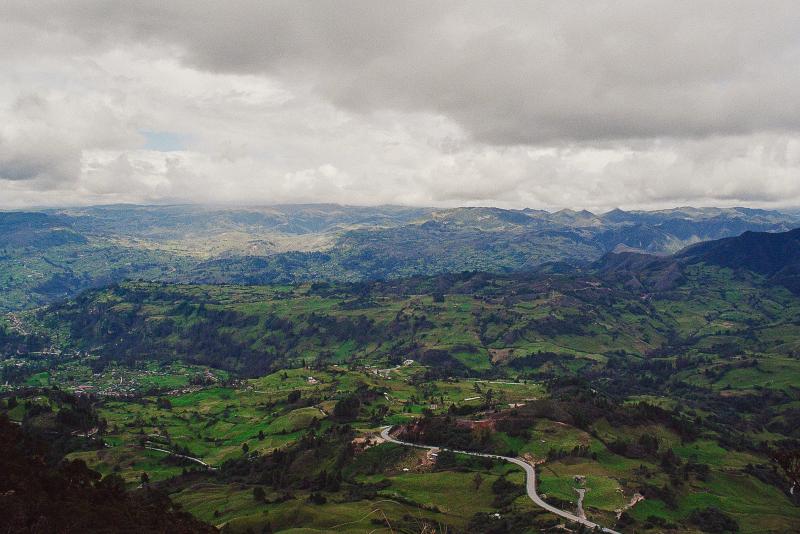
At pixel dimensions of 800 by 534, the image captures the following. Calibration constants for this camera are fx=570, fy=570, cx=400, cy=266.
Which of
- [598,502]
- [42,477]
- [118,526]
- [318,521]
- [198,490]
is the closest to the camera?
[118,526]

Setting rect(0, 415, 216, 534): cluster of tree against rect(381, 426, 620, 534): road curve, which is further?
rect(381, 426, 620, 534): road curve

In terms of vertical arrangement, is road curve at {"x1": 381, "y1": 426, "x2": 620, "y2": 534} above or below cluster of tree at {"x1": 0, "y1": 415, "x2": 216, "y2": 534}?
below

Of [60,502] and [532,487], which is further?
[532,487]

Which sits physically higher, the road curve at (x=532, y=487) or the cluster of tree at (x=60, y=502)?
the cluster of tree at (x=60, y=502)

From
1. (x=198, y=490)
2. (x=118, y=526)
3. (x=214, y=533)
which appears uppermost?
(x=118, y=526)

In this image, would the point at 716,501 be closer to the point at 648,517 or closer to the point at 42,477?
the point at 648,517

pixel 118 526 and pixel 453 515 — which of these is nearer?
pixel 118 526

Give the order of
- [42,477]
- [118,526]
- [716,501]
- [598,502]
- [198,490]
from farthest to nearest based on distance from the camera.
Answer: [198,490] < [716,501] < [598,502] < [42,477] < [118,526]

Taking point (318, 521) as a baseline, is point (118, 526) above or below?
above

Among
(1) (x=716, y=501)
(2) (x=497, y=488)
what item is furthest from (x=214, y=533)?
(1) (x=716, y=501)

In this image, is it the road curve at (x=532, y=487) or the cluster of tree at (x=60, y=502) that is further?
the road curve at (x=532, y=487)

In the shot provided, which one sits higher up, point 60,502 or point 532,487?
point 60,502
